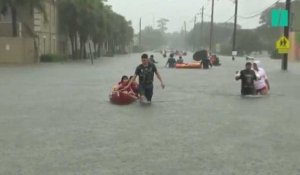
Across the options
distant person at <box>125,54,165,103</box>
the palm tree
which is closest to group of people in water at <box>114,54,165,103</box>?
distant person at <box>125,54,165,103</box>

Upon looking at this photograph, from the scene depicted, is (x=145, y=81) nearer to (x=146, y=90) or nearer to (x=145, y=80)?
(x=145, y=80)

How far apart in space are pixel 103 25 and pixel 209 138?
2784 inches

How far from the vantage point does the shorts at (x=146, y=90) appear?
19.6 metres

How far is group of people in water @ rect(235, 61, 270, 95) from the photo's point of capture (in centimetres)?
2153

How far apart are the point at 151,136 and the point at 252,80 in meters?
9.74

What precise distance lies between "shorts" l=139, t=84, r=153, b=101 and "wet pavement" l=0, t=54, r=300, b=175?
0.30 meters

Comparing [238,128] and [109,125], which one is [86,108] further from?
[238,128]

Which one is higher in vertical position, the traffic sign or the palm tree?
the palm tree

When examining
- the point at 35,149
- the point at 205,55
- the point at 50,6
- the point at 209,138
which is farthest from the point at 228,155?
the point at 50,6

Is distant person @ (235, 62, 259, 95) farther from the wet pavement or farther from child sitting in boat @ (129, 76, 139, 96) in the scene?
child sitting in boat @ (129, 76, 139, 96)

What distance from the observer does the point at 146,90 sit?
1966cm

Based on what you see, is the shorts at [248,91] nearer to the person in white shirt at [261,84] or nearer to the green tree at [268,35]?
the person in white shirt at [261,84]

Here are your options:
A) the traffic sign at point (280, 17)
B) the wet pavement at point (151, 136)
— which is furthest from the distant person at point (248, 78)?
the traffic sign at point (280, 17)

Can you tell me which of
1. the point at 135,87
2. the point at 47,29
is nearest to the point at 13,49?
the point at 47,29
